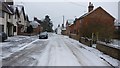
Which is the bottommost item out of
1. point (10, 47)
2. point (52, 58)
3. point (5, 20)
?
point (52, 58)

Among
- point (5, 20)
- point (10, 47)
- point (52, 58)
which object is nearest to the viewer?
point (52, 58)

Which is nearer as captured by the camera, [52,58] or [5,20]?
[52,58]

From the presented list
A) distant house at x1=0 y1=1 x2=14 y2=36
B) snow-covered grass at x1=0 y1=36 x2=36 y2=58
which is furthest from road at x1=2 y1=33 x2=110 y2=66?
distant house at x1=0 y1=1 x2=14 y2=36

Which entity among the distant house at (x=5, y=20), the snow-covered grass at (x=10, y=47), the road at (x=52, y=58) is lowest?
the road at (x=52, y=58)

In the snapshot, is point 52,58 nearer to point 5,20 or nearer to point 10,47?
point 10,47

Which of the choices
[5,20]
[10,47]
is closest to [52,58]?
[10,47]

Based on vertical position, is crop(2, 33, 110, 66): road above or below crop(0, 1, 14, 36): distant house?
below

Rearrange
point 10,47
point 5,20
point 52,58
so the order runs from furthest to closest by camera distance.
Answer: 1. point 5,20
2. point 10,47
3. point 52,58

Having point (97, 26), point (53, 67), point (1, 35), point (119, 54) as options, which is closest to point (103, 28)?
point (97, 26)

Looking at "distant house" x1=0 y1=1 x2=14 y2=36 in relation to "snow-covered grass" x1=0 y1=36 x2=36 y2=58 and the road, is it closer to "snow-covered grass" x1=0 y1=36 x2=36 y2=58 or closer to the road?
"snow-covered grass" x1=0 y1=36 x2=36 y2=58

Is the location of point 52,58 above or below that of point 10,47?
below

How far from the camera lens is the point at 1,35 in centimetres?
3325

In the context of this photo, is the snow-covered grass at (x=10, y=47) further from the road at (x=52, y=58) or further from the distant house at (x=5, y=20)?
the distant house at (x=5, y=20)

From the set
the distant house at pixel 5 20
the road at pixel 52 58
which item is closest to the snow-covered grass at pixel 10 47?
the road at pixel 52 58
